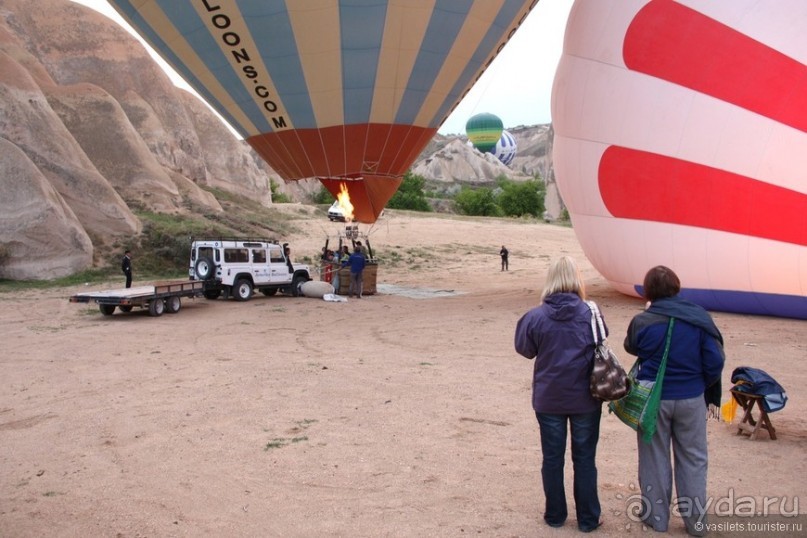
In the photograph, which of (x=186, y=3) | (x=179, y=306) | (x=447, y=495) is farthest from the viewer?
(x=179, y=306)

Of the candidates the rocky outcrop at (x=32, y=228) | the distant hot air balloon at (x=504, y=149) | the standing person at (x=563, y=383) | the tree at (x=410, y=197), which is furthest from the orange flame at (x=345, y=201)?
the distant hot air balloon at (x=504, y=149)

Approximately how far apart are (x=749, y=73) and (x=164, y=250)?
656 inches

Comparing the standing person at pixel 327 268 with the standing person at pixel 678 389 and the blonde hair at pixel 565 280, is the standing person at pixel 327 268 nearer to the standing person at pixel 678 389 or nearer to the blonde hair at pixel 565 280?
the blonde hair at pixel 565 280

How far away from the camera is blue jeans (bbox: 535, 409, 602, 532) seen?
357cm

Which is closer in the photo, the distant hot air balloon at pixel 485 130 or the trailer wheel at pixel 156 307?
the trailer wheel at pixel 156 307

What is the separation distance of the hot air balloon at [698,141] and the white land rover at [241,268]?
7.14m

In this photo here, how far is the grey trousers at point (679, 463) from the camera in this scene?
3.52 metres

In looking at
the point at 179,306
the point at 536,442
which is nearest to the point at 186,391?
the point at 536,442

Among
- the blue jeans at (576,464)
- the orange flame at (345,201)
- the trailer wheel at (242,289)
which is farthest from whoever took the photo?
the orange flame at (345,201)

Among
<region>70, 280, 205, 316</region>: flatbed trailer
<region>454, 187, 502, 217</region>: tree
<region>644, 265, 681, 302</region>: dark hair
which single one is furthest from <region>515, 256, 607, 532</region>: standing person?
<region>454, 187, 502, 217</region>: tree

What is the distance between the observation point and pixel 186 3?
11.6 meters

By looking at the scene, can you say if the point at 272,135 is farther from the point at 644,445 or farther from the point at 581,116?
the point at 644,445

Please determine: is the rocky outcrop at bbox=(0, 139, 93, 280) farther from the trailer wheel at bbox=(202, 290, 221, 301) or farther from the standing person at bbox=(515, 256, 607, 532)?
the standing person at bbox=(515, 256, 607, 532)

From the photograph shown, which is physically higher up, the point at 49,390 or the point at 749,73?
the point at 749,73
